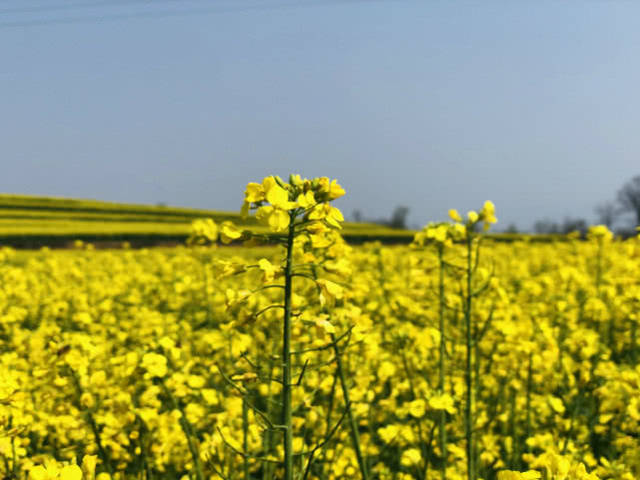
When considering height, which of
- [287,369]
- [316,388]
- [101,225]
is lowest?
[316,388]

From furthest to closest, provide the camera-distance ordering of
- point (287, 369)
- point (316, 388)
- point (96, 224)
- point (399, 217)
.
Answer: point (399, 217)
point (96, 224)
point (316, 388)
point (287, 369)

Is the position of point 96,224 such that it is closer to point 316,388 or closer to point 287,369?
point 316,388

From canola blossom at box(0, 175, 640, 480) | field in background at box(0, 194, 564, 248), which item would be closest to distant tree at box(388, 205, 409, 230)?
field in background at box(0, 194, 564, 248)

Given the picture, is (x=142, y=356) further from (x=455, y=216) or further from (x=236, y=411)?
Result: (x=455, y=216)

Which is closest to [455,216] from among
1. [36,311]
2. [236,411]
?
[236,411]

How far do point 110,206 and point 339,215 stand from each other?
36884 mm

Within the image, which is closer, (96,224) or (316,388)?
(316,388)

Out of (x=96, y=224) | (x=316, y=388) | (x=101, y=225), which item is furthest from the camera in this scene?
(x=96, y=224)

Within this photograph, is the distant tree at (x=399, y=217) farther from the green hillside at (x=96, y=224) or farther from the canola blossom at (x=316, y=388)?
the canola blossom at (x=316, y=388)

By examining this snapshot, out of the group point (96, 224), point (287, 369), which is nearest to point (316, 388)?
point (287, 369)

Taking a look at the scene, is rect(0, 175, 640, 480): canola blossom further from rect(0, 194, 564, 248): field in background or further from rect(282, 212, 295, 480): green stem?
rect(0, 194, 564, 248): field in background

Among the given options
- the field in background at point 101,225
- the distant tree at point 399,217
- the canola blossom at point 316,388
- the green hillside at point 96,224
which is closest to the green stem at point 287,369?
the canola blossom at point 316,388

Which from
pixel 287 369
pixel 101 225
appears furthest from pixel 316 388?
pixel 101 225

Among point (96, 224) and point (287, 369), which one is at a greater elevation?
point (96, 224)
